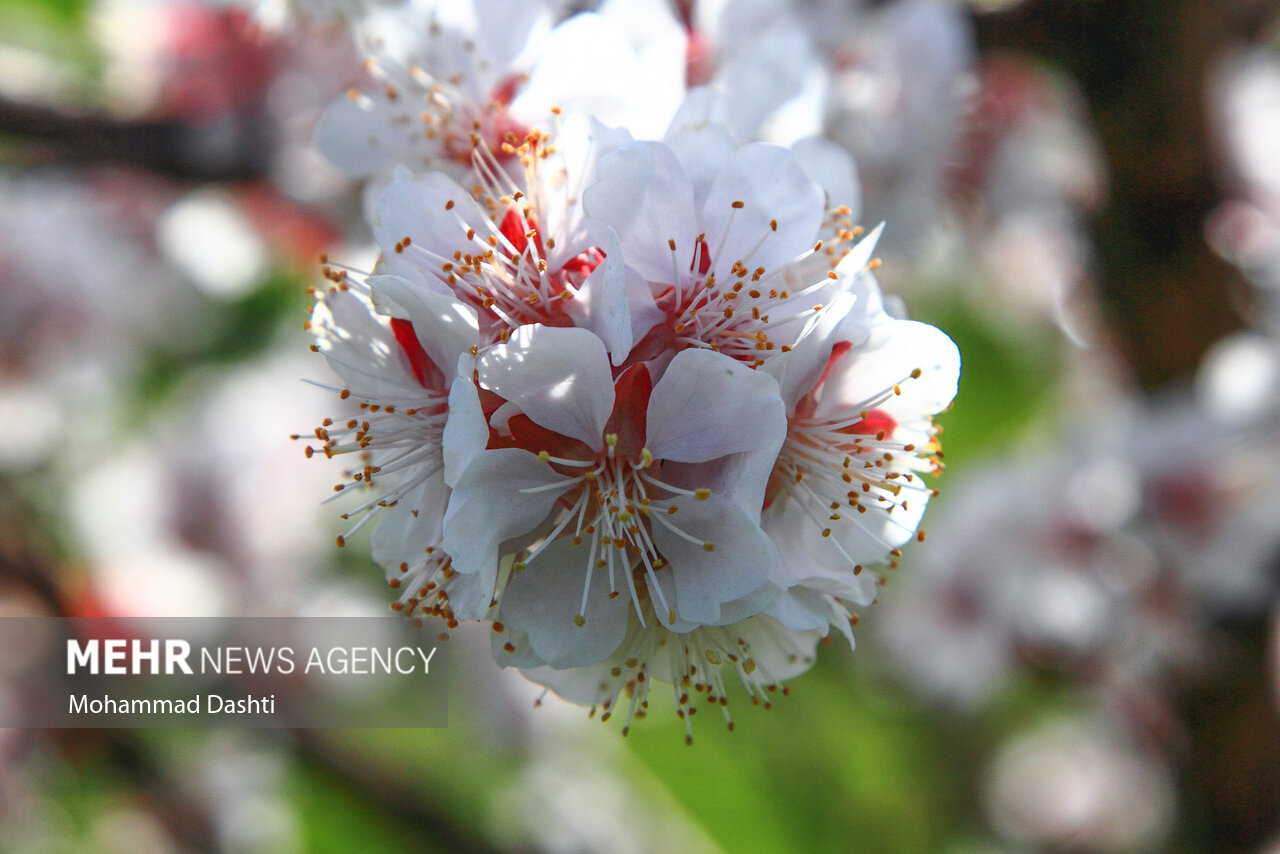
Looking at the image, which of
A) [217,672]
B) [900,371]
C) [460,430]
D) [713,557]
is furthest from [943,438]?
[460,430]

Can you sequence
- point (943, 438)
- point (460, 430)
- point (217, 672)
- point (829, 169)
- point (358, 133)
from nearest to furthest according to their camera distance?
1. point (460, 430)
2. point (829, 169)
3. point (358, 133)
4. point (217, 672)
5. point (943, 438)

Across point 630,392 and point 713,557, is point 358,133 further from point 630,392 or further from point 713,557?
point 713,557

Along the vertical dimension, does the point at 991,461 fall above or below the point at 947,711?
above

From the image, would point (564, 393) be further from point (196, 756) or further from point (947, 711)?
point (196, 756)

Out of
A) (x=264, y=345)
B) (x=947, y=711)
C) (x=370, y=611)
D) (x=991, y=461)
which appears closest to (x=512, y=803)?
(x=370, y=611)

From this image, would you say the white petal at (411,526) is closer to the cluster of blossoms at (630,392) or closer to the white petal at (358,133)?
the cluster of blossoms at (630,392)

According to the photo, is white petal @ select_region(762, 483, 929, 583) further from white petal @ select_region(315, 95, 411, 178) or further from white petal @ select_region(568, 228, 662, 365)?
white petal @ select_region(315, 95, 411, 178)

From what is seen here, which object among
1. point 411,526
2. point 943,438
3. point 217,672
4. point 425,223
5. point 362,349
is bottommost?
point 943,438
